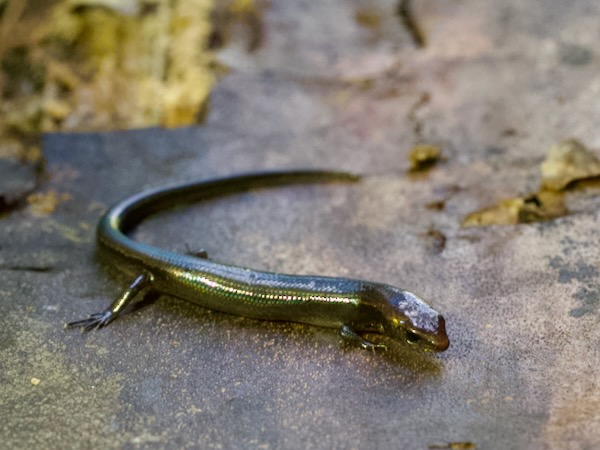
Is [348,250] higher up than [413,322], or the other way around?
[413,322]

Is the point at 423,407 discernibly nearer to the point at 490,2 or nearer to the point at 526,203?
the point at 526,203

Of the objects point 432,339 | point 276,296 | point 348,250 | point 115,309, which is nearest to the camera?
point 432,339

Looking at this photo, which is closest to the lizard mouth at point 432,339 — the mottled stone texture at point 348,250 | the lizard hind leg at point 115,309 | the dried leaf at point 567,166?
the mottled stone texture at point 348,250

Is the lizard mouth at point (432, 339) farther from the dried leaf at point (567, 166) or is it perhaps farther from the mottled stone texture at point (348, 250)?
the dried leaf at point (567, 166)

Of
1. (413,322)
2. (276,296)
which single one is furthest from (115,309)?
(413,322)

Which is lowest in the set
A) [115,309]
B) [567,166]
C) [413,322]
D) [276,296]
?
[115,309]

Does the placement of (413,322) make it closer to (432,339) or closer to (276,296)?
(432,339)
